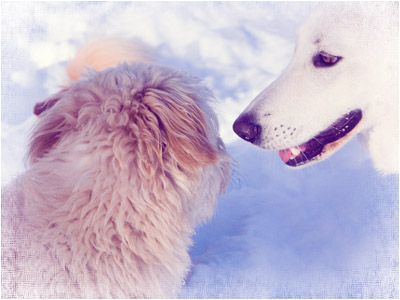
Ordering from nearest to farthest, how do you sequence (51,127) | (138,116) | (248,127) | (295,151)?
(138,116), (51,127), (248,127), (295,151)

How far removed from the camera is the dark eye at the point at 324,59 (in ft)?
5.84

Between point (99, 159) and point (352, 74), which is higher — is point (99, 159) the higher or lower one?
the lower one

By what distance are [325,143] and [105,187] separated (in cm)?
129

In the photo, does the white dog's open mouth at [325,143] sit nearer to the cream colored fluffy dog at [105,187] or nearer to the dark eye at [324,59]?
the dark eye at [324,59]

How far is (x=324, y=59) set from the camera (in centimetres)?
182

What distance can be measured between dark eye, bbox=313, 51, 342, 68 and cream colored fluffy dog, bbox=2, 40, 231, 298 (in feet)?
2.43

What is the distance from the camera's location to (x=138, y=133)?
138cm

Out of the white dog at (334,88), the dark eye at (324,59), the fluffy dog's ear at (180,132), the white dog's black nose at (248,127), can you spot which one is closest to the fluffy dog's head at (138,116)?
the fluffy dog's ear at (180,132)

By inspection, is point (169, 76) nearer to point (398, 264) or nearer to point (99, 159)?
point (99, 159)

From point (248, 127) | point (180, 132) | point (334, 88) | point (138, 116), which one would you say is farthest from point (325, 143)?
point (138, 116)

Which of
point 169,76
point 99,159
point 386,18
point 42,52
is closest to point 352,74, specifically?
point 386,18

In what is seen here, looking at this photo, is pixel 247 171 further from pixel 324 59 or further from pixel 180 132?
pixel 180 132

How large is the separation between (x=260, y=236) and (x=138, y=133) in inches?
54.4

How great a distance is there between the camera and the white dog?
68.9 inches
